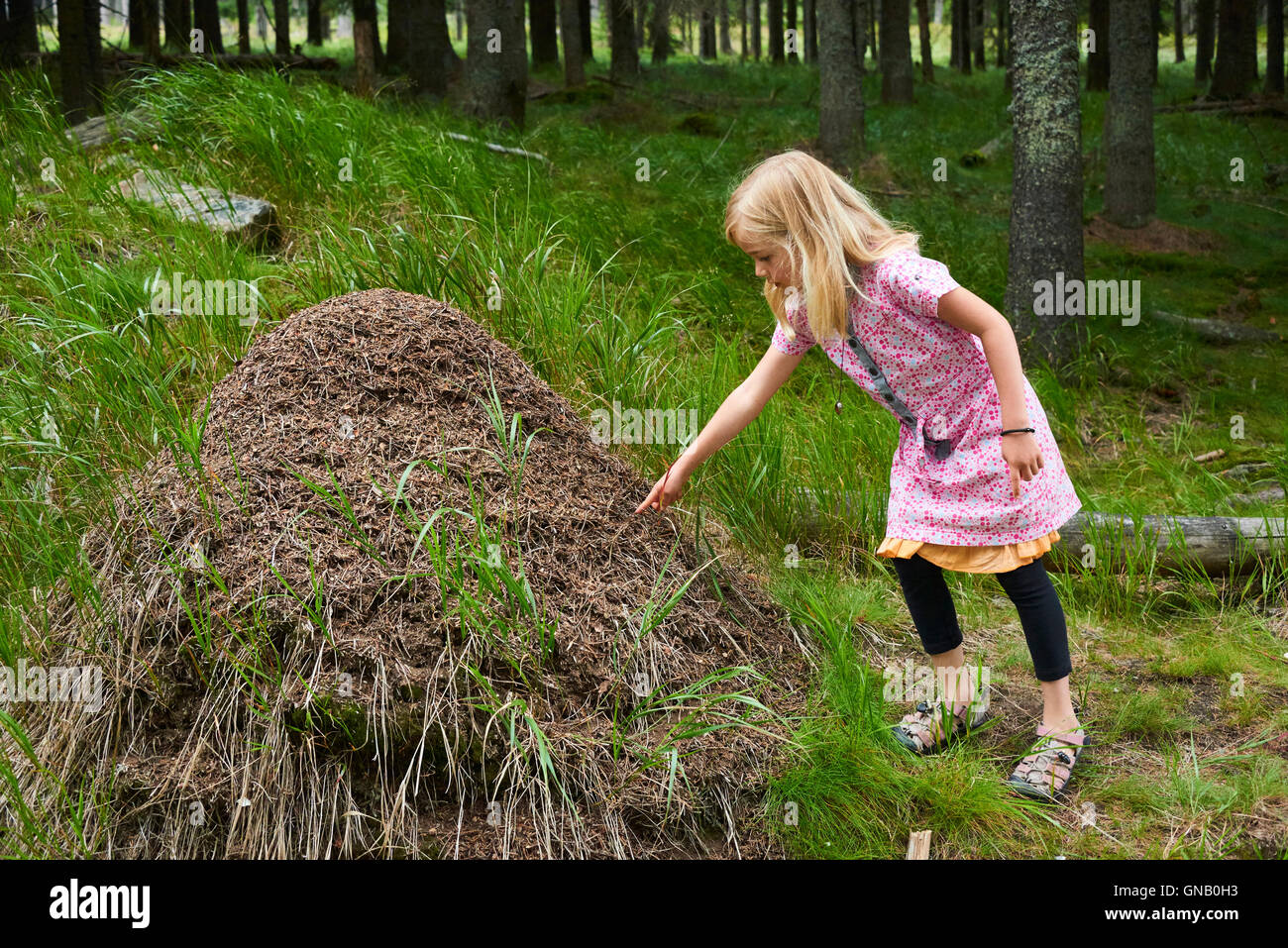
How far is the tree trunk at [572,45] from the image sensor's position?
49.5 feet

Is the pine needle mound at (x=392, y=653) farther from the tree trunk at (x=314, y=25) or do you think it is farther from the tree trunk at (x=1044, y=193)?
the tree trunk at (x=314, y=25)

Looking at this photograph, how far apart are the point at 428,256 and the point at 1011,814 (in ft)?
9.84

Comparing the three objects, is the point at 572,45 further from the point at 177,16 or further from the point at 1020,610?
the point at 1020,610

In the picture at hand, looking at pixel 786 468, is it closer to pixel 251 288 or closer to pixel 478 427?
pixel 478 427

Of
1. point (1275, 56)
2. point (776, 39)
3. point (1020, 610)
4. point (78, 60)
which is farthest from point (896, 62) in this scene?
point (1020, 610)

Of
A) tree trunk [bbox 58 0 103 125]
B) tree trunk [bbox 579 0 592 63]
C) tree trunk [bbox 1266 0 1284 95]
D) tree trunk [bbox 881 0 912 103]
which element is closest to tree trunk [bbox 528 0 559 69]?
tree trunk [bbox 579 0 592 63]

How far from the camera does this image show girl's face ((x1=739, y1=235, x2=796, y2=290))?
8.28 feet

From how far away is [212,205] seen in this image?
4.99 meters

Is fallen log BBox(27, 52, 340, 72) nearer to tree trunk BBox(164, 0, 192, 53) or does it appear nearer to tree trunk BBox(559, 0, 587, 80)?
tree trunk BBox(164, 0, 192, 53)

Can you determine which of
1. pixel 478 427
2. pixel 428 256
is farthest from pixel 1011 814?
pixel 428 256

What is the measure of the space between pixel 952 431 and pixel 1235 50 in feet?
53.2

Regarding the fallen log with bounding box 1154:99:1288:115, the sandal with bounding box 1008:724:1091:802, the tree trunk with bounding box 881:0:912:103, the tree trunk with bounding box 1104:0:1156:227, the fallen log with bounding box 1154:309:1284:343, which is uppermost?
the tree trunk with bounding box 881:0:912:103

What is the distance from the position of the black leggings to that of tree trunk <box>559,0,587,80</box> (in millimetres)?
13937
